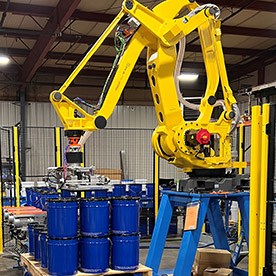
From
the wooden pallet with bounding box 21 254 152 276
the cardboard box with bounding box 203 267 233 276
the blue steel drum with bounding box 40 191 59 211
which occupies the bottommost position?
the cardboard box with bounding box 203 267 233 276

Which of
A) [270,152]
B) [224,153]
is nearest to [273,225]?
[270,152]

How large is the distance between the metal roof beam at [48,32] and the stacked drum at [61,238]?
5.58 m

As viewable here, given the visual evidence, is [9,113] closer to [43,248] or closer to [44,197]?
[44,197]

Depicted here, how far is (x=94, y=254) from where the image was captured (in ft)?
12.9

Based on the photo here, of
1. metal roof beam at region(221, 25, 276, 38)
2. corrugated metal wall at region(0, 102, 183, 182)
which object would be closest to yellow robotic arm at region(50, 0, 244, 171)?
metal roof beam at region(221, 25, 276, 38)

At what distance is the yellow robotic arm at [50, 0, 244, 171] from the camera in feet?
14.3

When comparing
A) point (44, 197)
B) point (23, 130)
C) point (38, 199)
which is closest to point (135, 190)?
point (38, 199)

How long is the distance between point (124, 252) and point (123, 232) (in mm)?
209

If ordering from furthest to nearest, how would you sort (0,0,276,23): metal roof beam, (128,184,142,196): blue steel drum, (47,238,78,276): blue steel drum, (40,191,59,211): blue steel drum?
(128,184,142,196): blue steel drum < (0,0,276,23): metal roof beam < (40,191,59,211): blue steel drum < (47,238,78,276): blue steel drum

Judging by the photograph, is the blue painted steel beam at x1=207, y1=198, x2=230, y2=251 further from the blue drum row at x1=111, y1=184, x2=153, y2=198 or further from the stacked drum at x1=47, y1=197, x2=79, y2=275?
the blue drum row at x1=111, y1=184, x2=153, y2=198

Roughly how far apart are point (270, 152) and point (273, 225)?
0.70 metres

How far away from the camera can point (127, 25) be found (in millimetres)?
4695

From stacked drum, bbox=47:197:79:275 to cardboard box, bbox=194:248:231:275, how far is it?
1.95 metres

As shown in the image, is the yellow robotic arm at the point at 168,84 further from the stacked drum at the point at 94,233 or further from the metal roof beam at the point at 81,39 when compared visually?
the metal roof beam at the point at 81,39
